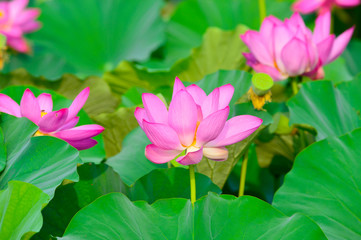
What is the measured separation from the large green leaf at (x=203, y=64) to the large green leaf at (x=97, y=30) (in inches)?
18.6

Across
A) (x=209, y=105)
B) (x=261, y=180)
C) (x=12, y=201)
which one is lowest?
(x=261, y=180)

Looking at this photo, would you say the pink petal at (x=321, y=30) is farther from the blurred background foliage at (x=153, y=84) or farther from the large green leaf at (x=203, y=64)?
the large green leaf at (x=203, y=64)

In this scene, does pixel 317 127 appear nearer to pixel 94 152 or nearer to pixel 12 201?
pixel 94 152

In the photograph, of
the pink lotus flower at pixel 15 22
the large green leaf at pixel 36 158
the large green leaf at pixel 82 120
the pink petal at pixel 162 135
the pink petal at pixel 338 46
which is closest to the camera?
the pink petal at pixel 162 135

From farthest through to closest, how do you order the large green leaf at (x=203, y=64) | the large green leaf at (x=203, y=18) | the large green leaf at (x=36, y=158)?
the large green leaf at (x=203, y=18)
the large green leaf at (x=203, y=64)
the large green leaf at (x=36, y=158)

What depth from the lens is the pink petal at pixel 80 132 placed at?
0.84 m

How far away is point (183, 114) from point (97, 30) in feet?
4.22

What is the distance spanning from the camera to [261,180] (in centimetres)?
128

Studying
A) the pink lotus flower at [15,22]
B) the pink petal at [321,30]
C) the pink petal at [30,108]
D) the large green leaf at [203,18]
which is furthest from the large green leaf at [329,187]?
the pink lotus flower at [15,22]

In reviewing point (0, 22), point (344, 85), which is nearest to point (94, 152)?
point (344, 85)

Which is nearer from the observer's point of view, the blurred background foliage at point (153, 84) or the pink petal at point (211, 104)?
the pink petal at point (211, 104)

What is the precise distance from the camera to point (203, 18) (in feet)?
6.31

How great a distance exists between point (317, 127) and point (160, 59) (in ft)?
3.45

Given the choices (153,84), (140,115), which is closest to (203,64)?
(153,84)
